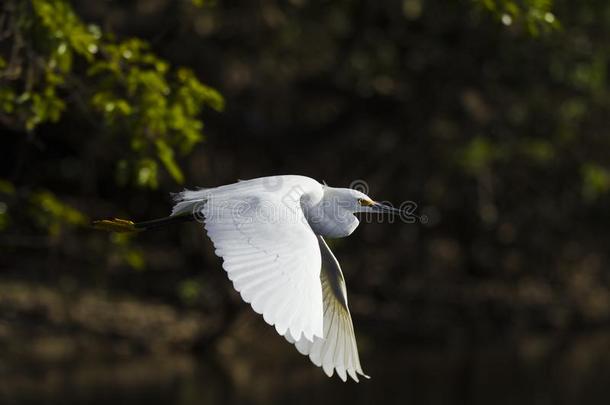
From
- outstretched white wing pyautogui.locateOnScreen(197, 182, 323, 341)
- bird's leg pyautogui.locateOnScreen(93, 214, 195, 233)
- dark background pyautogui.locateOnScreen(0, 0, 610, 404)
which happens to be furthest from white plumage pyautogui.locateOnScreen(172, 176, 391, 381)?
dark background pyautogui.locateOnScreen(0, 0, 610, 404)

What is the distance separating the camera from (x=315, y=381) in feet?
29.0

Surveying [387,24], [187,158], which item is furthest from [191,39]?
[387,24]

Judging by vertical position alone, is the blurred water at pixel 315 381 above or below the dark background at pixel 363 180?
below

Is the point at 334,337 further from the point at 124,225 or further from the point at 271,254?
the point at 124,225

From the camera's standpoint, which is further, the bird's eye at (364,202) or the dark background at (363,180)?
the dark background at (363,180)

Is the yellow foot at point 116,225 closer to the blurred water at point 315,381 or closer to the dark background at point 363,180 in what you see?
the blurred water at point 315,381

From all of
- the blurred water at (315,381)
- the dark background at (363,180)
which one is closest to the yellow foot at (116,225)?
the blurred water at (315,381)

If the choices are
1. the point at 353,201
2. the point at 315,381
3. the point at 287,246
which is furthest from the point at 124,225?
the point at 315,381

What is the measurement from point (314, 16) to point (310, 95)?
35.7 inches

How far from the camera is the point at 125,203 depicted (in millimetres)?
11469

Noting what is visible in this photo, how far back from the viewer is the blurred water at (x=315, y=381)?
7.97m

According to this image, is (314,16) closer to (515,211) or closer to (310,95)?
(310,95)

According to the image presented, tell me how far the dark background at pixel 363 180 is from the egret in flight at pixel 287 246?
390cm

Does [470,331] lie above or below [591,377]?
above
